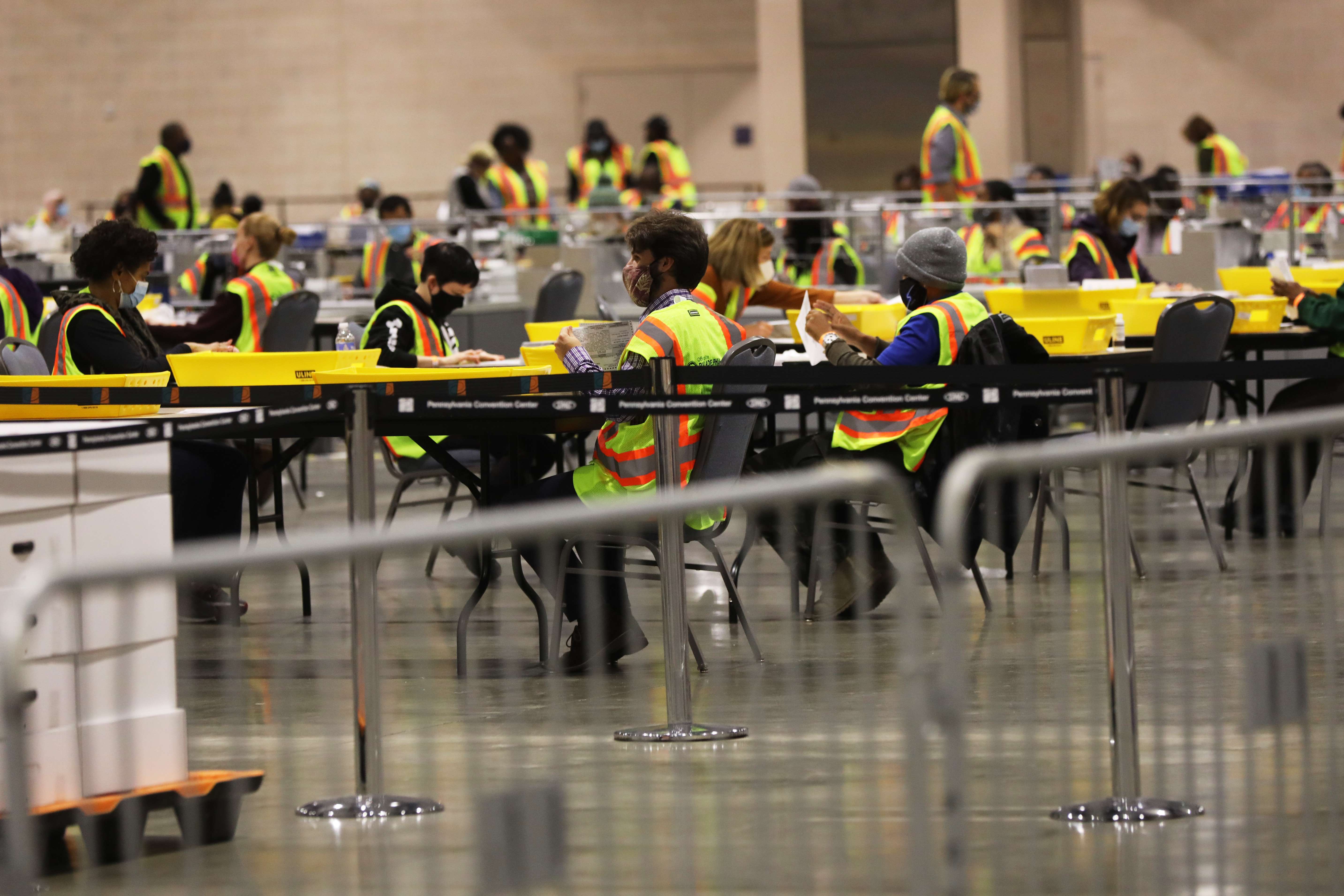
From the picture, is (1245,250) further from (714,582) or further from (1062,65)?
(1062,65)

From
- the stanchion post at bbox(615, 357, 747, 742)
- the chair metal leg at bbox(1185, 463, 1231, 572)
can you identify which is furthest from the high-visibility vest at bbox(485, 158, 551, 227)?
the chair metal leg at bbox(1185, 463, 1231, 572)

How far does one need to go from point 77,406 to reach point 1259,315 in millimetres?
3987

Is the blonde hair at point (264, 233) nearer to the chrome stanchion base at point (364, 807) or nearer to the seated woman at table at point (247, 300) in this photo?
the seated woman at table at point (247, 300)

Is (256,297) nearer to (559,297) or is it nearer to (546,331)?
(559,297)

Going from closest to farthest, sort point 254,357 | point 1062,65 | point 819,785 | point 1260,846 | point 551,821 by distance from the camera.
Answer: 1. point 551,821
2. point 819,785
3. point 1260,846
4. point 254,357
5. point 1062,65

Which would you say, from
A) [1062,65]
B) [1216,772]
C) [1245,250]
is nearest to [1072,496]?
[1245,250]

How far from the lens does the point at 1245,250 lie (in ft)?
32.0

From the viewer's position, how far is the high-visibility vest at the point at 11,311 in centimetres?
640

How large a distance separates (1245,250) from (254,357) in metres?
6.40

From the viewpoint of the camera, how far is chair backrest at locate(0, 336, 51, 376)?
500cm

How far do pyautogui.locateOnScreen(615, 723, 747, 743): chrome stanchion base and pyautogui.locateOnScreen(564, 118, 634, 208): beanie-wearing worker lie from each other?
11.3m

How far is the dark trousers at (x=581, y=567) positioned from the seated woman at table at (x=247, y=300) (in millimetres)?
2764

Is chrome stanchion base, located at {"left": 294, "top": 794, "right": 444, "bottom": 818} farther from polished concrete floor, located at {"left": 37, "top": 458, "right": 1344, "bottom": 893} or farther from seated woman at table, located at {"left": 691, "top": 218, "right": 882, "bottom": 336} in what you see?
seated woman at table, located at {"left": 691, "top": 218, "right": 882, "bottom": 336}

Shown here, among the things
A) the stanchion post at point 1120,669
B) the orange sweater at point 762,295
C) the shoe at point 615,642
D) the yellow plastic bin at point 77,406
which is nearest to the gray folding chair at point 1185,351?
the orange sweater at point 762,295
